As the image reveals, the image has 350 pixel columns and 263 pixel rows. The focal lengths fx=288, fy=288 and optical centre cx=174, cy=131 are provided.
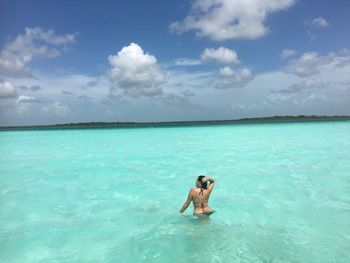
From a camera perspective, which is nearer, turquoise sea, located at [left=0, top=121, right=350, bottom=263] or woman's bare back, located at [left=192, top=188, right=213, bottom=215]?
turquoise sea, located at [left=0, top=121, right=350, bottom=263]

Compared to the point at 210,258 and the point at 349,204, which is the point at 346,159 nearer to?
the point at 349,204

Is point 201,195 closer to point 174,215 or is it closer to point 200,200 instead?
point 200,200

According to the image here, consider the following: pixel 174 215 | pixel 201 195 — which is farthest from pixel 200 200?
pixel 174 215

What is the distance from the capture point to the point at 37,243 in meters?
6.09

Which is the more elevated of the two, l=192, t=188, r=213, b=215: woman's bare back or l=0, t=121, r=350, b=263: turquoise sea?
l=192, t=188, r=213, b=215: woman's bare back

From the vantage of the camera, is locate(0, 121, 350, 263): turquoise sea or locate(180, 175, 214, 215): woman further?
locate(180, 175, 214, 215): woman

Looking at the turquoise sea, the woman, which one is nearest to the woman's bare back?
the woman

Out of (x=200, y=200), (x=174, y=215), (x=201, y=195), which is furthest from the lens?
(x=174, y=215)

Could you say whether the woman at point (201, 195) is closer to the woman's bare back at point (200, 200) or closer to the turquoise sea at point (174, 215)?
the woman's bare back at point (200, 200)

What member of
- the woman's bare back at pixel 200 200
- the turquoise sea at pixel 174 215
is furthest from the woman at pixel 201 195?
the turquoise sea at pixel 174 215

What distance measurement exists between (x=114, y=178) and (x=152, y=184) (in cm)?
219

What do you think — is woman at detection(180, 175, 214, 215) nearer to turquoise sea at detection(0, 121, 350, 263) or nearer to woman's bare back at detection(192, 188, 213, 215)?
woman's bare back at detection(192, 188, 213, 215)

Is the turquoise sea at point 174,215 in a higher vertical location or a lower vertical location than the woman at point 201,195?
lower

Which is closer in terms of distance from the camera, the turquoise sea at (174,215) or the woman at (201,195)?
the turquoise sea at (174,215)
